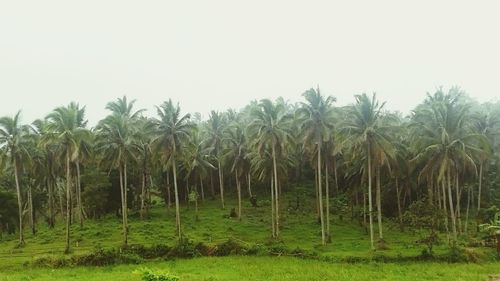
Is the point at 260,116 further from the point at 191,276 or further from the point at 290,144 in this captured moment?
the point at 191,276

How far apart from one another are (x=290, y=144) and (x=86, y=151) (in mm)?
24079

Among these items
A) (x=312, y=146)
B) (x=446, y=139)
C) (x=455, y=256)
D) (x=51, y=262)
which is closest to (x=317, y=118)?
(x=312, y=146)

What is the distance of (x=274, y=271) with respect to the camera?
39406 mm

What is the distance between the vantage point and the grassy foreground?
37344mm

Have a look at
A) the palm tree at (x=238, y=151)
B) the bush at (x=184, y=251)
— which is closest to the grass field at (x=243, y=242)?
the bush at (x=184, y=251)

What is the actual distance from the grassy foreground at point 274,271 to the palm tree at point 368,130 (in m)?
10.2

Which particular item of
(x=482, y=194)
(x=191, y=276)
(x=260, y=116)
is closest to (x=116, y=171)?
(x=260, y=116)

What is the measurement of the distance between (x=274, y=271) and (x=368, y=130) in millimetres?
19208

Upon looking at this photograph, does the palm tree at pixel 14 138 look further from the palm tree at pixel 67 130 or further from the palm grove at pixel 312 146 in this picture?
the palm tree at pixel 67 130

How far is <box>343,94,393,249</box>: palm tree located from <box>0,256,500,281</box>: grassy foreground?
10200 mm

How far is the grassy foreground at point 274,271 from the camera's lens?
37.3 metres

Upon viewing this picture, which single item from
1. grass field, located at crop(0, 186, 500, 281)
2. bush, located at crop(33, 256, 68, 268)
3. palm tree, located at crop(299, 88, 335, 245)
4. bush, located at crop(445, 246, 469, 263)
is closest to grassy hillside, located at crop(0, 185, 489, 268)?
grass field, located at crop(0, 186, 500, 281)

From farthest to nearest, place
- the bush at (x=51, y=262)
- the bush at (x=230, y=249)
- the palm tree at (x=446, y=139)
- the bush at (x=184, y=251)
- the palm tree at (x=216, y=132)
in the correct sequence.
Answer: the palm tree at (x=216, y=132), the palm tree at (x=446, y=139), the bush at (x=230, y=249), the bush at (x=184, y=251), the bush at (x=51, y=262)

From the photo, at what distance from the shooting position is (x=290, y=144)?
57.5m
